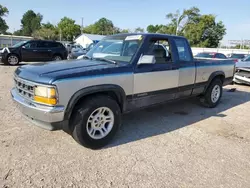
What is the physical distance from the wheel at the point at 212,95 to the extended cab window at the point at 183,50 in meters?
1.33

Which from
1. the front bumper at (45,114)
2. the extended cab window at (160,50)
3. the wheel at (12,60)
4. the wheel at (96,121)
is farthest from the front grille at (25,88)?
the wheel at (12,60)

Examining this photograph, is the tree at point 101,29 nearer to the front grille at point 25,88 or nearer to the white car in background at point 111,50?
the white car in background at point 111,50

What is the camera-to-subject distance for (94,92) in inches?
130

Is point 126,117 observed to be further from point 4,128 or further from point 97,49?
point 4,128

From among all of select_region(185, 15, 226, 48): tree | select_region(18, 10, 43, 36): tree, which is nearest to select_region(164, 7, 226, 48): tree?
select_region(185, 15, 226, 48): tree

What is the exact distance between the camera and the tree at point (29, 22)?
9931 centimetres

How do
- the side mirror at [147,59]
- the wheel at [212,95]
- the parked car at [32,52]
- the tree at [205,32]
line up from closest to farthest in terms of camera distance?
1. the side mirror at [147,59]
2. the wheel at [212,95]
3. the parked car at [32,52]
4. the tree at [205,32]

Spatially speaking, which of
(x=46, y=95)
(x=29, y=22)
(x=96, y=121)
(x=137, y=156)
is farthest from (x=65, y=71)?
(x=29, y=22)

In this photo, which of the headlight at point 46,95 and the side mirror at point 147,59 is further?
the side mirror at point 147,59

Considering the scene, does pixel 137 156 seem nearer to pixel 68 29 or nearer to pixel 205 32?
pixel 205 32

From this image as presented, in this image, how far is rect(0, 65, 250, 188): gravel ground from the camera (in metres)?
2.72

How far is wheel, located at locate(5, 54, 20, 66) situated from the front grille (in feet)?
39.1

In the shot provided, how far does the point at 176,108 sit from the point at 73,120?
342 cm

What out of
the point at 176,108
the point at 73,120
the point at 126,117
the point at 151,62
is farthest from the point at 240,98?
the point at 73,120
